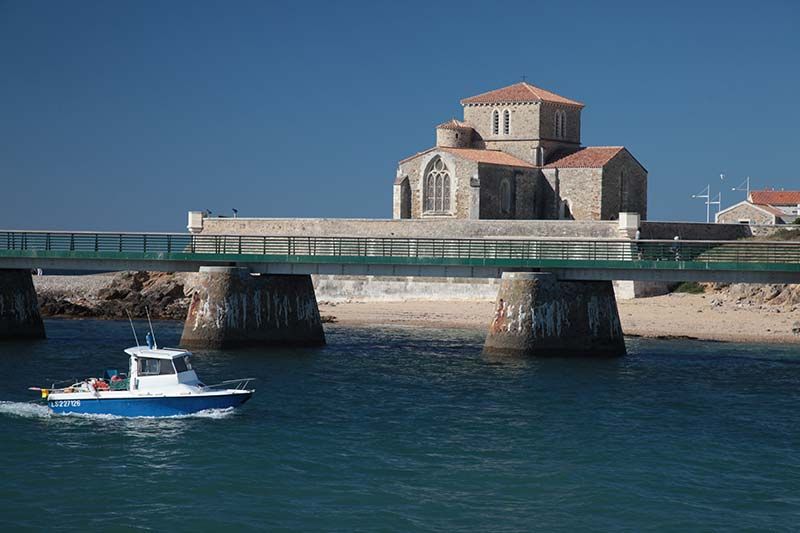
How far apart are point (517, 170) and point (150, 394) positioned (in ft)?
173

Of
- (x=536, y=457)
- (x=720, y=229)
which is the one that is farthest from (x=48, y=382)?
(x=720, y=229)

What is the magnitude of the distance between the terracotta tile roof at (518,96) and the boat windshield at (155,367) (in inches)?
2193

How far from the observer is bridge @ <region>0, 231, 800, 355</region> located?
4891 cm

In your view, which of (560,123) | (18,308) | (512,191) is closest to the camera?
(18,308)

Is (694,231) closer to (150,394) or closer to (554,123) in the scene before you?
(554,123)

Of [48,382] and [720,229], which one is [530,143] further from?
[48,382]

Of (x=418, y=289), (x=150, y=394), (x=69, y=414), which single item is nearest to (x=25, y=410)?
(x=69, y=414)

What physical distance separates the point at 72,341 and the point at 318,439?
25855 mm

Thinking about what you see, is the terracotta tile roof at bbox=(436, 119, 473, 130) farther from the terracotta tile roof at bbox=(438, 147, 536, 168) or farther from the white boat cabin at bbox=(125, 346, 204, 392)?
the white boat cabin at bbox=(125, 346, 204, 392)

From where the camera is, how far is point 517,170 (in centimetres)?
8656

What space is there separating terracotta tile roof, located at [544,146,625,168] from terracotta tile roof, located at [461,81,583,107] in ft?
14.7

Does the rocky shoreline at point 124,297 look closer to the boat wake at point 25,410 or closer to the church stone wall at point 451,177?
A: the church stone wall at point 451,177

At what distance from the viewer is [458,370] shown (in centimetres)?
4834

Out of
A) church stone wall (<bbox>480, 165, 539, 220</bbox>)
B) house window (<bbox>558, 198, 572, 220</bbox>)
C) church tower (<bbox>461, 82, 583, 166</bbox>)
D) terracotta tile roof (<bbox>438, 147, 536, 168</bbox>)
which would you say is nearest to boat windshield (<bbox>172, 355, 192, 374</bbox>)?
terracotta tile roof (<bbox>438, 147, 536, 168</bbox>)
